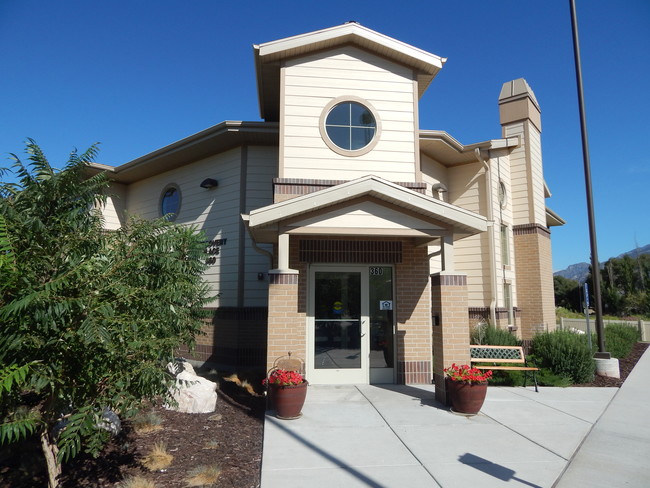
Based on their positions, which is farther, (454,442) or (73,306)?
(454,442)

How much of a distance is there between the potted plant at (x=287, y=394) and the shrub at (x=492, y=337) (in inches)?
235


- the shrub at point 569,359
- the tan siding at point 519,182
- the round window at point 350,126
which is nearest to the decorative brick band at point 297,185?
the round window at point 350,126

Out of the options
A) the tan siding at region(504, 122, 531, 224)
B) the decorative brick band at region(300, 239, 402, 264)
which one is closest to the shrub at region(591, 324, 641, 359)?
the tan siding at region(504, 122, 531, 224)

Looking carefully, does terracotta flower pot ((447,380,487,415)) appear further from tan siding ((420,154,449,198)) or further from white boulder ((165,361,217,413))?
tan siding ((420,154,449,198))

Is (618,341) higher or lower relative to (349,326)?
lower

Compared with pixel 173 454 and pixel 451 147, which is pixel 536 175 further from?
pixel 173 454

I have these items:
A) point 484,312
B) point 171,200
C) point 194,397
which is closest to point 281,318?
point 194,397

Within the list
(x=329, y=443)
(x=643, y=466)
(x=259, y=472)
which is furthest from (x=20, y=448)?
(x=643, y=466)

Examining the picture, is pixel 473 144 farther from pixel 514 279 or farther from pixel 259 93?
pixel 259 93

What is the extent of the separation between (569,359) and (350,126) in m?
7.22

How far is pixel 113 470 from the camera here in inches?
182

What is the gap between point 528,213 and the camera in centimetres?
1378

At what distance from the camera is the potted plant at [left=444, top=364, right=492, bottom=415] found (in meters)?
6.52

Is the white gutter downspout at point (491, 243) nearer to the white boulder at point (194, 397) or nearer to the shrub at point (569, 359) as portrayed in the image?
the shrub at point (569, 359)
